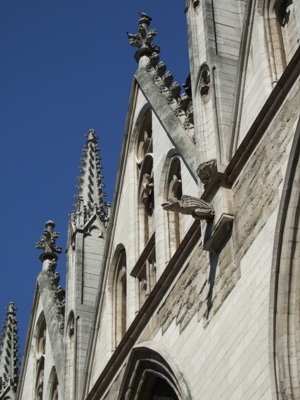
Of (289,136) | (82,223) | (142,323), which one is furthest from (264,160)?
(82,223)

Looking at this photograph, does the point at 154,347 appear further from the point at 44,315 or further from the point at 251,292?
the point at 44,315

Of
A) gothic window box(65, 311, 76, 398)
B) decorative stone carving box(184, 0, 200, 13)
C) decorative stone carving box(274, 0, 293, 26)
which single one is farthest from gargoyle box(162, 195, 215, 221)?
gothic window box(65, 311, 76, 398)

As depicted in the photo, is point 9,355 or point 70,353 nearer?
point 70,353

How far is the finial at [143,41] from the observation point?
21562mm

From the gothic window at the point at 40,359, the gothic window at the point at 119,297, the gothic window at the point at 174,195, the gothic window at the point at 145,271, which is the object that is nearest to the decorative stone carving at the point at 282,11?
the gothic window at the point at 174,195

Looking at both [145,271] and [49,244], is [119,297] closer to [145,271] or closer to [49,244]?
[145,271]

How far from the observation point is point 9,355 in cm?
2616

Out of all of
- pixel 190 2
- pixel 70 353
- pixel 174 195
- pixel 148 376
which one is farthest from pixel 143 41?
pixel 148 376

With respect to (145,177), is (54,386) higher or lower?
lower

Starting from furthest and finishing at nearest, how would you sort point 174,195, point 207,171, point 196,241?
point 174,195 → point 196,241 → point 207,171

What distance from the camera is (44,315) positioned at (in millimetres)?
23297

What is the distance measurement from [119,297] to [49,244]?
4901mm

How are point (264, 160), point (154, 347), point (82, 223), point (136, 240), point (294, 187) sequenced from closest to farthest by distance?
point (294, 187)
point (264, 160)
point (154, 347)
point (136, 240)
point (82, 223)

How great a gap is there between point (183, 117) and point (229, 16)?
170 cm
